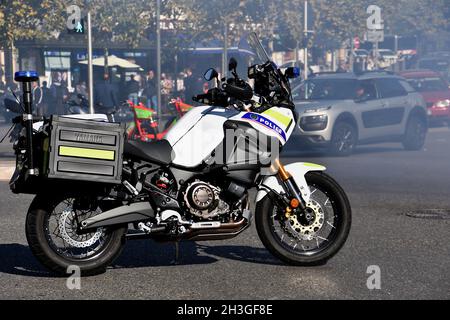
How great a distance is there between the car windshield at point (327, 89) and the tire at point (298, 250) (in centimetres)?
1137

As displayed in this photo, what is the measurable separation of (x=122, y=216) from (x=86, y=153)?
1.77ft

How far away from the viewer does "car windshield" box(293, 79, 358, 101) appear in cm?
1830

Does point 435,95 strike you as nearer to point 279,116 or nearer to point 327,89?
point 327,89

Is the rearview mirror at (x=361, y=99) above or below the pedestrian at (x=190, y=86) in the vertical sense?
above

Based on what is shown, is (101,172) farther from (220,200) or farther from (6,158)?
(6,158)

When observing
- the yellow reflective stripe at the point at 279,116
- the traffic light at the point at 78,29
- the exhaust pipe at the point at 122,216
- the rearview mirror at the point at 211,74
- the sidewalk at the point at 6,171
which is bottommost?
the sidewalk at the point at 6,171

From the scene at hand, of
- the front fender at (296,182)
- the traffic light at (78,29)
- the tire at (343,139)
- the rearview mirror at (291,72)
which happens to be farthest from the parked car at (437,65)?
the front fender at (296,182)

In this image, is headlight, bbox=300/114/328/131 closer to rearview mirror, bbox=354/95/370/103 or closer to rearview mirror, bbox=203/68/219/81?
rearview mirror, bbox=354/95/370/103

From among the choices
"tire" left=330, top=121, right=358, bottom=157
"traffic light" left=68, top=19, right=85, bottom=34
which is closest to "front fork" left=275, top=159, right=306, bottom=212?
"tire" left=330, top=121, right=358, bottom=157

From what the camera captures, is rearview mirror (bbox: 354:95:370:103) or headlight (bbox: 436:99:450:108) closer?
rearview mirror (bbox: 354:95:370:103)

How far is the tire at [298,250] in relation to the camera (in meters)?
6.83

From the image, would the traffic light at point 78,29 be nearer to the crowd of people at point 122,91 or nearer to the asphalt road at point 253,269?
the crowd of people at point 122,91

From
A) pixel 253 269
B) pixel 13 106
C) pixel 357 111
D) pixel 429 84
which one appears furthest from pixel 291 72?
pixel 429 84

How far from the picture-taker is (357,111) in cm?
1786
